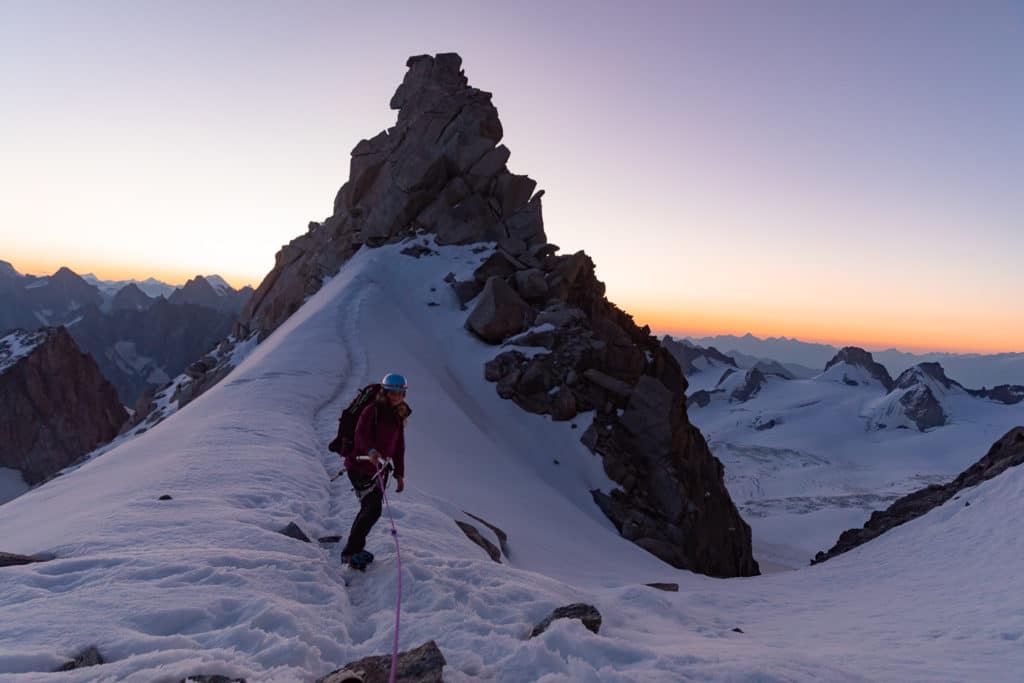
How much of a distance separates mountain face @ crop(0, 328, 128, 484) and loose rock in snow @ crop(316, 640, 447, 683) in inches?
5241

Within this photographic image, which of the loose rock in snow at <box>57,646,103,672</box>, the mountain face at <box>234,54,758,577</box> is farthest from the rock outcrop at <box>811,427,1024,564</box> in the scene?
the loose rock in snow at <box>57,646,103,672</box>

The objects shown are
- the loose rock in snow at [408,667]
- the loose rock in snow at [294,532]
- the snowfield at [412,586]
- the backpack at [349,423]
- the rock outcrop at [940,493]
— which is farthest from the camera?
the rock outcrop at [940,493]

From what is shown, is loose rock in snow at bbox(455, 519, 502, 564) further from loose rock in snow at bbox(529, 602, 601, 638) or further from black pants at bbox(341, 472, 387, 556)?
loose rock in snow at bbox(529, 602, 601, 638)

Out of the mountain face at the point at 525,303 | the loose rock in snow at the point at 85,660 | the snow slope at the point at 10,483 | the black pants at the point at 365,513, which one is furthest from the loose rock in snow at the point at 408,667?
the snow slope at the point at 10,483

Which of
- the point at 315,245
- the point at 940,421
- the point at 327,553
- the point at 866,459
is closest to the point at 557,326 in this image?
the point at 327,553

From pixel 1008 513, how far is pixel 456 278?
3510 cm

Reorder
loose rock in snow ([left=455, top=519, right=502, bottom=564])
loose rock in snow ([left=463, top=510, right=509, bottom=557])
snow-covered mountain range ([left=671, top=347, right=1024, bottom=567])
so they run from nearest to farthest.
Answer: loose rock in snow ([left=455, top=519, right=502, bottom=564]), loose rock in snow ([left=463, top=510, right=509, bottom=557]), snow-covered mountain range ([left=671, top=347, right=1024, bottom=567])

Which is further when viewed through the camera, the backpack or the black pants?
the backpack

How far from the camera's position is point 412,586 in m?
8.04

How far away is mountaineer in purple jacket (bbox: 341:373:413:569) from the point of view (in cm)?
865

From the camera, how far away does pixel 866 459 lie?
149625mm

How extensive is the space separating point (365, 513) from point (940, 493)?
76.3 feet

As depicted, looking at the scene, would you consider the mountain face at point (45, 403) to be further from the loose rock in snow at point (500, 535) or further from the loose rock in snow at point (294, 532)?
the loose rock in snow at point (294, 532)

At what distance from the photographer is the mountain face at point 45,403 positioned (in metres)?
109
